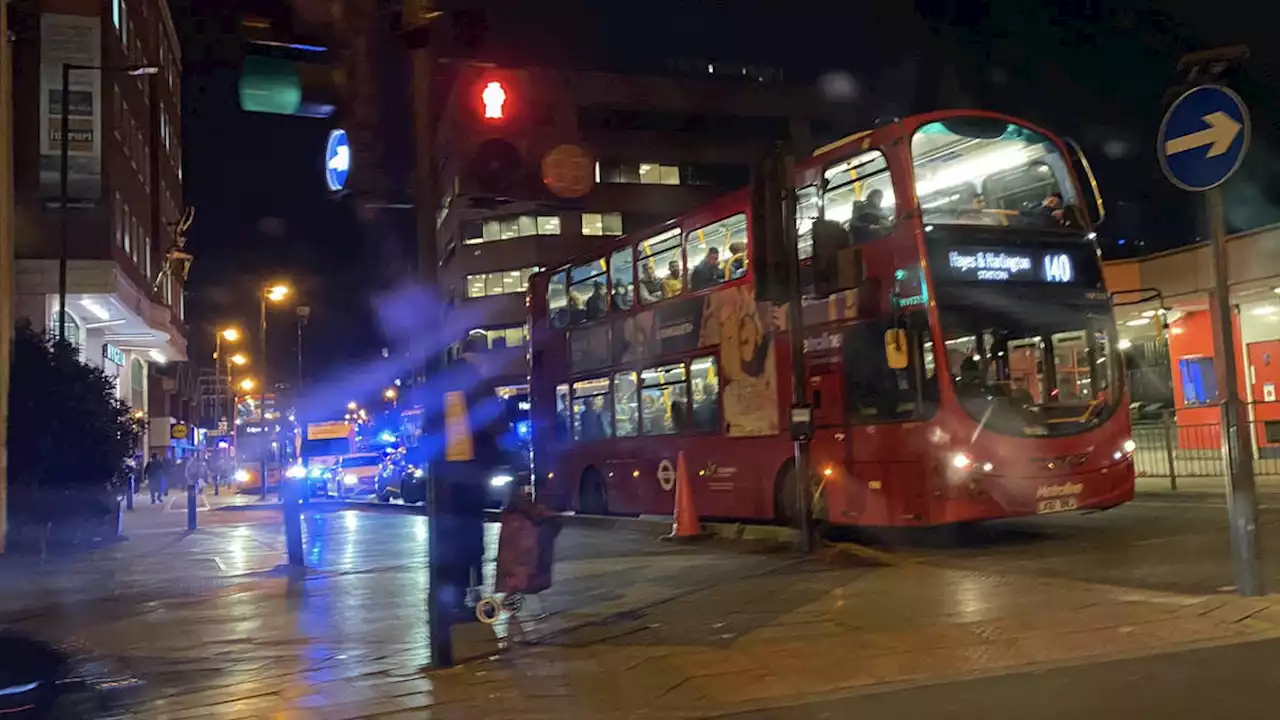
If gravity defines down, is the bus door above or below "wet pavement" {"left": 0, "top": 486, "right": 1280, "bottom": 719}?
above

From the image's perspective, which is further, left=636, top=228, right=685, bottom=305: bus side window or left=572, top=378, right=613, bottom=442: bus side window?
left=572, top=378, right=613, bottom=442: bus side window

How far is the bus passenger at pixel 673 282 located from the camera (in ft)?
52.4

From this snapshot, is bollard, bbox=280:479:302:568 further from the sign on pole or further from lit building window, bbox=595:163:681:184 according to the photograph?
lit building window, bbox=595:163:681:184

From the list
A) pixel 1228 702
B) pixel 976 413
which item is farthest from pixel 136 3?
pixel 1228 702

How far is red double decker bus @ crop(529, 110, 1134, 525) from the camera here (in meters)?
11.8

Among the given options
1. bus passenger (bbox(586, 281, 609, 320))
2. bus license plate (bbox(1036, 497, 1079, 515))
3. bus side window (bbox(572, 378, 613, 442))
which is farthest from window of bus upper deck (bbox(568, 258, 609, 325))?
bus license plate (bbox(1036, 497, 1079, 515))

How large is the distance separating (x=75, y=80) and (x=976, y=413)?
23101 mm

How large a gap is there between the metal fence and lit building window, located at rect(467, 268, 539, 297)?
146ft

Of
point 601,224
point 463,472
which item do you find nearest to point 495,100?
point 463,472

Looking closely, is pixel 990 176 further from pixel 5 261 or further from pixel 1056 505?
pixel 5 261

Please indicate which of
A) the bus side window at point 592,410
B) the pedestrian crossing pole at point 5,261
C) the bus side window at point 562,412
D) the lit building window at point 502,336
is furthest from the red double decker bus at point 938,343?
the lit building window at point 502,336

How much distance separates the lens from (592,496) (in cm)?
1886

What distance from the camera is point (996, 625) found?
8.30 meters

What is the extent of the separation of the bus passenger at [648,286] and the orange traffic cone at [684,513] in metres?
2.63
